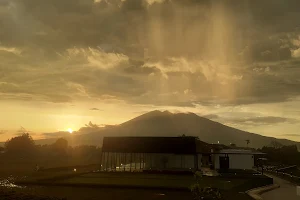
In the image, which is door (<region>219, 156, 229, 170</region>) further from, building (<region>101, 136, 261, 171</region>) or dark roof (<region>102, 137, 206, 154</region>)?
dark roof (<region>102, 137, 206, 154</region>)

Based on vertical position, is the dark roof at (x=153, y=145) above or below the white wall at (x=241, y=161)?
above

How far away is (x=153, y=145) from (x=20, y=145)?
62529mm

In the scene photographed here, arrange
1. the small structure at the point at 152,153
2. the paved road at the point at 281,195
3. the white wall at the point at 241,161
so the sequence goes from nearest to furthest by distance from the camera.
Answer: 1. the paved road at the point at 281,195
2. the small structure at the point at 152,153
3. the white wall at the point at 241,161

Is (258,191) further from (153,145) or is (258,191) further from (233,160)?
(153,145)

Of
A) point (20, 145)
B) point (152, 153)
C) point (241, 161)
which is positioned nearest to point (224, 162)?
point (241, 161)

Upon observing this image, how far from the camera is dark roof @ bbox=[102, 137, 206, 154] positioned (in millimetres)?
41906

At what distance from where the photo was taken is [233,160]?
44.2 m

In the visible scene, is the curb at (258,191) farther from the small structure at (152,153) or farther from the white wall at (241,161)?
the white wall at (241,161)

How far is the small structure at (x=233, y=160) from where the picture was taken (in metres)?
43.9

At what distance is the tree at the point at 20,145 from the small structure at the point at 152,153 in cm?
5025

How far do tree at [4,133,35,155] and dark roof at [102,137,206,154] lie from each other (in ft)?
165

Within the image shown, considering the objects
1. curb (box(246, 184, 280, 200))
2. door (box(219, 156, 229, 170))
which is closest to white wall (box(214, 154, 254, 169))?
door (box(219, 156, 229, 170))

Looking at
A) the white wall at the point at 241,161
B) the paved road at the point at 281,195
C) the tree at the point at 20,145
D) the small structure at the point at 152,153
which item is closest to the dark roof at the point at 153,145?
the small structure at the point at 152,153

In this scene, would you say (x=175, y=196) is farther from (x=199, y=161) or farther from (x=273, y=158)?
(x=273, y=158)
